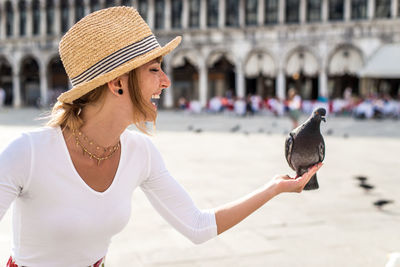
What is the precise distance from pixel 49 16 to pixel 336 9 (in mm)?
21158

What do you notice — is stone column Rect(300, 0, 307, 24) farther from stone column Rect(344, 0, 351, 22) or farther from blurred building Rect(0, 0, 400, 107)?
stone column Rect(344, 0, 351, 22)

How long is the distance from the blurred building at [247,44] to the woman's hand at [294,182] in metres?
24.1

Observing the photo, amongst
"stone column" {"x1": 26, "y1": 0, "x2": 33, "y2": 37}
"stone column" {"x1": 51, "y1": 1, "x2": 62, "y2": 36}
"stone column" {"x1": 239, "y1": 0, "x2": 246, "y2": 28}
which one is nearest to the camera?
"stone column" {"x1": 239, "y1": 0, "x2": 246, "y2": 28}

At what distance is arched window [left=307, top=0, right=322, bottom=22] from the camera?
30125 millimetres

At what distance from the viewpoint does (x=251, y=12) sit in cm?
3175

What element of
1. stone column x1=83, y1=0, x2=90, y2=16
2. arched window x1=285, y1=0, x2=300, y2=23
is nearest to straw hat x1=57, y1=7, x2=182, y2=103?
arched window x1=285, y1=0, x2=300, y2=23

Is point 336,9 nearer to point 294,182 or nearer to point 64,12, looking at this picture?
point 64,12

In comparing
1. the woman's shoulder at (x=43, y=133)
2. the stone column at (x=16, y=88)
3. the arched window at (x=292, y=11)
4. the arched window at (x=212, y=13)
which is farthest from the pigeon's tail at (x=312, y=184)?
the stone column at (x=16, y=88)

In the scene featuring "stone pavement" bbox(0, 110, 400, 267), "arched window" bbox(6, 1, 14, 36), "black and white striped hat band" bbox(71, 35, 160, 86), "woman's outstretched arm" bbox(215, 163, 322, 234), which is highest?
"arched window" bbox(6, 1, 14, 36)

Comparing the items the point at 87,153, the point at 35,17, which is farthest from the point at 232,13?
the point at 87,153

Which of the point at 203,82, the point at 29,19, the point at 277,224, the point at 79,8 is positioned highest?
the point at 79,8

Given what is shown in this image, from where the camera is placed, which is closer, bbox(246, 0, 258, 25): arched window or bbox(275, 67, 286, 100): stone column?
bbox(275, 67, 286, 100): stone column

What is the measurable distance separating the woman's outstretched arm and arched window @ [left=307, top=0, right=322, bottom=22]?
30.0m

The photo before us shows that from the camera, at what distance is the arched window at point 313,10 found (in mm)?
30125
